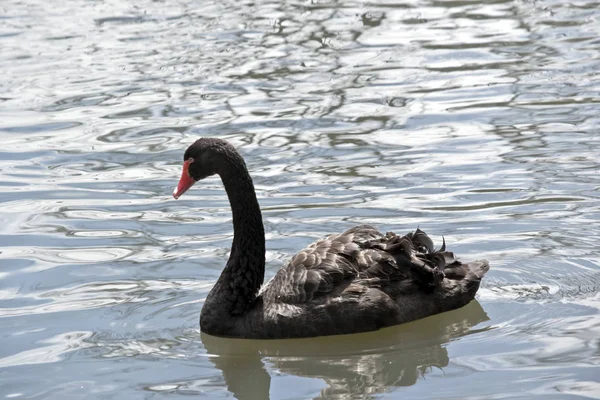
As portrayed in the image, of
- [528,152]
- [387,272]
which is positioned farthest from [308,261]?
[528,152]

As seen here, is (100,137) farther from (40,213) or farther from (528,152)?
(528,152)

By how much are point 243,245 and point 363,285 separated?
77 centimetres

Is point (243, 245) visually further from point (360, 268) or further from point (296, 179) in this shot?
point (296, 179)

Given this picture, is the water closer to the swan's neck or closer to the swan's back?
the swan's back

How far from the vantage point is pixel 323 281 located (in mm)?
6473

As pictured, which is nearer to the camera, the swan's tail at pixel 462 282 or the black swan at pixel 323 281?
the black swan at pixel 323 281

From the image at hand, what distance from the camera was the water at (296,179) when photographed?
6070 mm

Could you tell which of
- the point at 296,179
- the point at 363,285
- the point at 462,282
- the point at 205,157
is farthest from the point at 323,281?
the point at 296,179

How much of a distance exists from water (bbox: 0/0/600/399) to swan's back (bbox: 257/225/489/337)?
0.11 meters

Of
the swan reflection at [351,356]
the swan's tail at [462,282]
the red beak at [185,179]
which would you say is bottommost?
the swan reflection at [351,356]

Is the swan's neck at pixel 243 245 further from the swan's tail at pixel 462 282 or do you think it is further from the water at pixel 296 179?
the swan's tail at pixel 462 282

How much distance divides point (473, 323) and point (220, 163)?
1695 millimetres

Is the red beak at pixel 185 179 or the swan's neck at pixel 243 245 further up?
the red beak at pixel 185 179

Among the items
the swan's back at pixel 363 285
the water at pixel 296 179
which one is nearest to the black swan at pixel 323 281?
the swan's back at pixel 363 285
